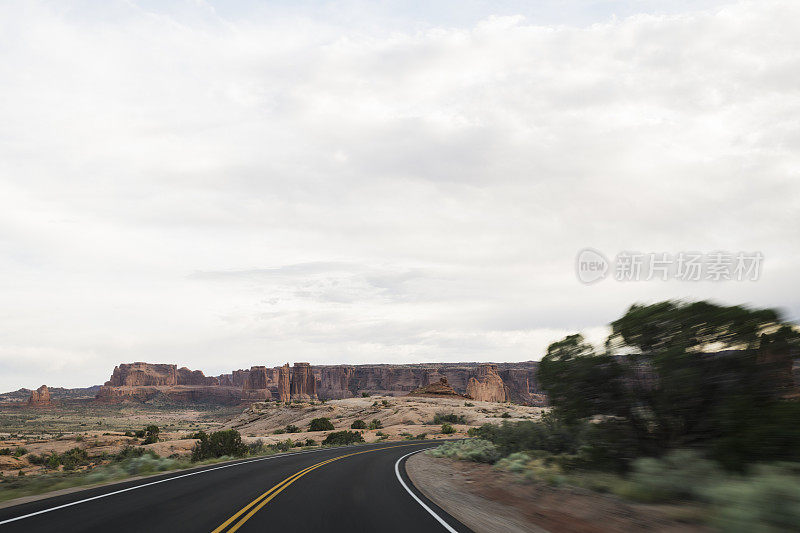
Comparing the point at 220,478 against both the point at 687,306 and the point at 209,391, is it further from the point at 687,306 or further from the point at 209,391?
the point at 209,391

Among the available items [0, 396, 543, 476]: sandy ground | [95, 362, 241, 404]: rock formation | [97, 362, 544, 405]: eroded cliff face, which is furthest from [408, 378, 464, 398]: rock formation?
[95, 362, 241, 404]: rock formation

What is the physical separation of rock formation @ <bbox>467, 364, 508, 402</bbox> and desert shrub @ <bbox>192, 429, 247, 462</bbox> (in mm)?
88151

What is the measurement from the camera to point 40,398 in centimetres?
14538

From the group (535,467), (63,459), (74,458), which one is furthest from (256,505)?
(63,459)

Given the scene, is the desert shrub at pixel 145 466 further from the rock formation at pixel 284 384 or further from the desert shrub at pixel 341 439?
the rock formation at pixel 284 384

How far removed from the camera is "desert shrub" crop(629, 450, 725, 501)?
28.8 feet

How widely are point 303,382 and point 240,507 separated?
161 meters

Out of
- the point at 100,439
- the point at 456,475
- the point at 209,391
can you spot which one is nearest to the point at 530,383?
the point at 209,391

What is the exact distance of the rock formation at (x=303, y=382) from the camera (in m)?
A: 164

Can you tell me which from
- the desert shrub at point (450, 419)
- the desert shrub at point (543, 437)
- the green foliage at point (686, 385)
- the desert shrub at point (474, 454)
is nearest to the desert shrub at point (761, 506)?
the green foliage at point (686, 385)

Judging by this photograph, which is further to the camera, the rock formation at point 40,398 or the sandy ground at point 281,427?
the rock formation at point 40,398

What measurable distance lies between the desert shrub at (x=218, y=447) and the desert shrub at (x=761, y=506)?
26110 millimetres

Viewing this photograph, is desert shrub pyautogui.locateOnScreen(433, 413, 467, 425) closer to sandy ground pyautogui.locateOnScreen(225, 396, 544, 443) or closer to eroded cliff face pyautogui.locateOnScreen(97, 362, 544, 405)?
sandy ground pyautogui.locateOnScreen(225, 396, 544, 443)

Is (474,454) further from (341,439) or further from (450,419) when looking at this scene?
(450,419)
